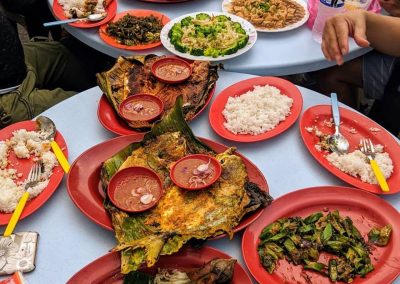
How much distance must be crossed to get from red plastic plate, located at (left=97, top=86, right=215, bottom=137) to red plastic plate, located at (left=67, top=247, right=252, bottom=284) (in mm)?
644

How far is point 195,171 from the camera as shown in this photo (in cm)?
167

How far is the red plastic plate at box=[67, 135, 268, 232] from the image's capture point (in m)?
1.56

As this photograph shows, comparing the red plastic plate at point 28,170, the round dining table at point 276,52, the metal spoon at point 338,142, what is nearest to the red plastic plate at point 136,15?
the round dining table at point 276,52

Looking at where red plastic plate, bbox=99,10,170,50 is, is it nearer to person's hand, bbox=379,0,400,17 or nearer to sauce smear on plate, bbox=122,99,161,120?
sauce smear on plate, bbox=122,99,161,120

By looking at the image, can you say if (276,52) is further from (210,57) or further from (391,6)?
(391,6)

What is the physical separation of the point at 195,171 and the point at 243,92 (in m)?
0.67

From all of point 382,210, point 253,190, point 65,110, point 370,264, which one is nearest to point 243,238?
point 253,190

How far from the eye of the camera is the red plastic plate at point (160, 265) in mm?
1374

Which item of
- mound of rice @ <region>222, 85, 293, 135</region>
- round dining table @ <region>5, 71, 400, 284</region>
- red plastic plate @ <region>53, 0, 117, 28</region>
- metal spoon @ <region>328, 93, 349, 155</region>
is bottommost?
round dining table @ <region>5, 71, 400, 284</region>

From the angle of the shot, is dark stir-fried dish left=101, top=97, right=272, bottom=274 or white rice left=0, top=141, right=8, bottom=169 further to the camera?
white rice left=0, top=141, right=8, bottom=169

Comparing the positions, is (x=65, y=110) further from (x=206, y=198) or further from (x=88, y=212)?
(x=206, y=198)

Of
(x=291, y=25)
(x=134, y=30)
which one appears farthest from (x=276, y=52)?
(x=134, y=30)

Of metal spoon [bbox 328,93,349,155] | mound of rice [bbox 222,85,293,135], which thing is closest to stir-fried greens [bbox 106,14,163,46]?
mound of rice [bbox 222,85,293,135]

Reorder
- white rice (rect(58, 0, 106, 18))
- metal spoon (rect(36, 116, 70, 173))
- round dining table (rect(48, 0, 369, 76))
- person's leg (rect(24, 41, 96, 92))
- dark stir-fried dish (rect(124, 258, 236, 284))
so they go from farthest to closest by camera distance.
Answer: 1. person's leg (rect(24, 41, 96, 92))
2. white rice (rect(58, 0, 106, 18))
3. round dining table (rect(48, 0, 369, 76))
4. metal spoon (rect(36, 116, 70, 173))
5. dark stir-fried dish (rect(124, 258, 236, 284))
